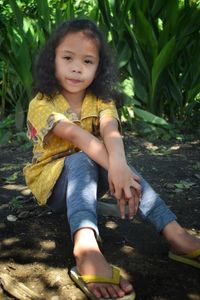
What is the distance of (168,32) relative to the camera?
3.90 metres

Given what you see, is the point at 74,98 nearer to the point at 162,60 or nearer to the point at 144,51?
the point at 162,60

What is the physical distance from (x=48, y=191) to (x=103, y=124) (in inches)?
14.4

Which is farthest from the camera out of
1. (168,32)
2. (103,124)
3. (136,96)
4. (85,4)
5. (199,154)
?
(85,4)

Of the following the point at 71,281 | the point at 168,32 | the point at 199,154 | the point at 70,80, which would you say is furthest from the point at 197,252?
the point at 168,32

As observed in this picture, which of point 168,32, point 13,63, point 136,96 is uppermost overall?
point 168,32

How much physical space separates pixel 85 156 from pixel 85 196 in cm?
19

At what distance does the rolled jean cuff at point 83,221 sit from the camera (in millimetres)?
1544

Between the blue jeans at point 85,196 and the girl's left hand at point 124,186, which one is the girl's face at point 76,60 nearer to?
the blue jeans at point 85,196

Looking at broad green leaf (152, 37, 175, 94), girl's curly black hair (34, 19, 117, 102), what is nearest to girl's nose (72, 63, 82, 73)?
girl's curly black hair (34, 19, 117, 102)

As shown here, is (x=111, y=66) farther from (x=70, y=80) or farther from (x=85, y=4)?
(x=85, y=4)

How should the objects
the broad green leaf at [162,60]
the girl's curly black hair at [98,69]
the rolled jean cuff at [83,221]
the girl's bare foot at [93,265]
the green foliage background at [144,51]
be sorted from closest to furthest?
the girl's bare foot at [93,265] < the rolled jean cuff at [83,221] < the girl's curly black hair at [98,69] < the broad green leaf at [162,60] < the green foliage background at [144,51]

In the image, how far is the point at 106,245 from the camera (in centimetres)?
190

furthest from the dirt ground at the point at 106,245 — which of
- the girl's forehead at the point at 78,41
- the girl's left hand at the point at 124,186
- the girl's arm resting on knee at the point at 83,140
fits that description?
the girl's forehead at the point at 78,41

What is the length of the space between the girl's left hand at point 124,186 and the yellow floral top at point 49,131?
0.85 ft
